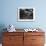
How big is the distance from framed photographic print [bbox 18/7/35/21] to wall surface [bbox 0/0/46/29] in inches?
3.9

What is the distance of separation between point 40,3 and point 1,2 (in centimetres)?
126

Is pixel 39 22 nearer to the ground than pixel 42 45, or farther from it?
farther from it

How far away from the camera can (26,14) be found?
4168mm

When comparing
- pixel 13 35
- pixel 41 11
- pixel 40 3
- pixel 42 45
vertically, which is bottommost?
pixel 42 45

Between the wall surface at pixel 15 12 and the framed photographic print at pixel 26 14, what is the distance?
0.10 metres

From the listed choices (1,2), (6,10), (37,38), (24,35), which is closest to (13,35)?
(24,35)

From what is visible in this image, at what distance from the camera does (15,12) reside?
4164mm

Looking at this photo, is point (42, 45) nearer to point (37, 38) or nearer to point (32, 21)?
point (37, 38)

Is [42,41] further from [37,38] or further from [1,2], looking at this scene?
[1,2]

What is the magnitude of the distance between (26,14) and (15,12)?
14.3 inches

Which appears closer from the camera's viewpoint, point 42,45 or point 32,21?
point 42,45

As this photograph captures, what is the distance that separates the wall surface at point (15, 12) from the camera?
415 centimetres

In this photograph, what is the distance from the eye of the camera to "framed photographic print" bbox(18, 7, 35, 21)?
13.6ft

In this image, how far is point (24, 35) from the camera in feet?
12.0
